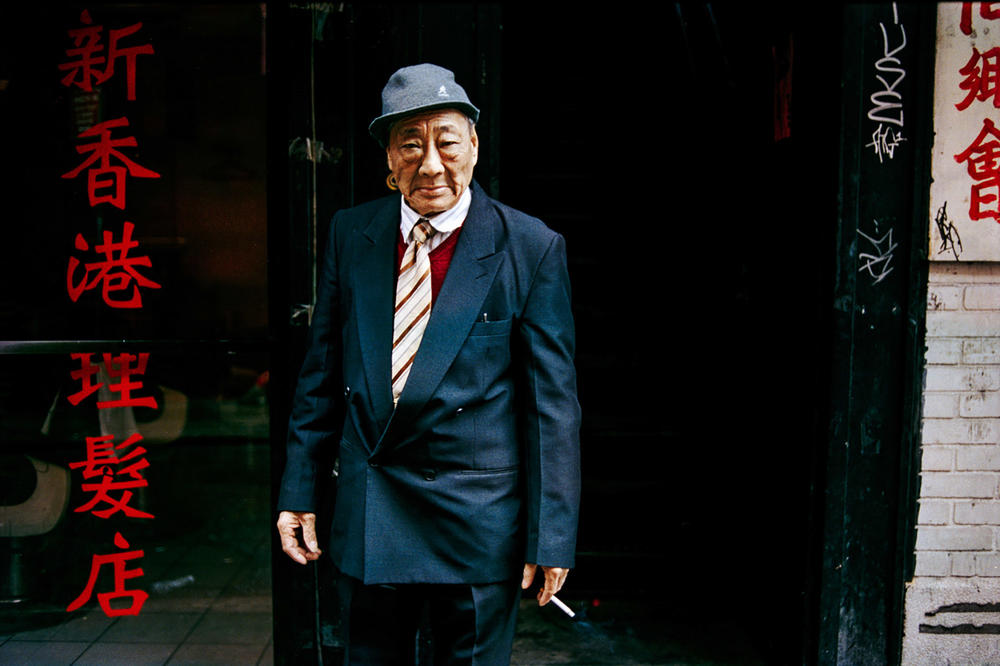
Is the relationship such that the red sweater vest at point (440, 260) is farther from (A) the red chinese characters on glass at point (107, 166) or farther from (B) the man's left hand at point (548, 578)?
(A) the red chinese characters on glass at point (107, 166)

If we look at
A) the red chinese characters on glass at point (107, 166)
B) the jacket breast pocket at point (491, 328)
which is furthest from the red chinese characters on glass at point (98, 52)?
the jacket breast pocket at point (491, 328)

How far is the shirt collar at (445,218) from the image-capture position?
215 centimetres

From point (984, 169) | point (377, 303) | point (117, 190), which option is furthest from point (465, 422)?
point (984, 169)

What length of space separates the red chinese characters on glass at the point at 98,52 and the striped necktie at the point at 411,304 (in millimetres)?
1794

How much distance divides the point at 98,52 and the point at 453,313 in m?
2.17

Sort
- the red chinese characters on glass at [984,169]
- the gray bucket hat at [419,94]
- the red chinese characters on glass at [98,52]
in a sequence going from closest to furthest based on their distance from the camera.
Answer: the gray bucket hat at [419,94], the red chinese characters on glass at [984,169], the red chinese characters on glass at [98,52]

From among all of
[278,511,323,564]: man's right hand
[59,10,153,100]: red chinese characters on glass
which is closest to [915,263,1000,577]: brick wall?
[278,511,323,564]: man's right hand

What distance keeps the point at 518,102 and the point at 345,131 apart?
4.69ft

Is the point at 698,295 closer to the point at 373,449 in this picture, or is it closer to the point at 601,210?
the point at 601,210

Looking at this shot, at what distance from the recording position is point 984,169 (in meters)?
2.94

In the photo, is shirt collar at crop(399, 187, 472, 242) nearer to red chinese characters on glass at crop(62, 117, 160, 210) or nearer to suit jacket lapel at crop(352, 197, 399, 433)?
suit jacket lapel at crop(352, 197, 399, 433)

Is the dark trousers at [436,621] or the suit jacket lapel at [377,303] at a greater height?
the suit jacket lapel at [377,303]

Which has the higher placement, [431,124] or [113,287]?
[431,124]

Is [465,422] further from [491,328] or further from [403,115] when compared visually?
[403,115]
